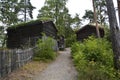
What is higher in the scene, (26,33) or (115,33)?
(26,33)

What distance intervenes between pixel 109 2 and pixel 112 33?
182 cm

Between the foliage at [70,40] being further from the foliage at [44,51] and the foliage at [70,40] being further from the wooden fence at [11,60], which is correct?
the wooden fence at [11,60]

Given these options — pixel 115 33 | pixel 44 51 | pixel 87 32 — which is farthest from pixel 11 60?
pixel 87 32

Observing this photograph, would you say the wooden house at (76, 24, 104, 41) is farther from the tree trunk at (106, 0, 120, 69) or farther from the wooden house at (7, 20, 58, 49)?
the tree trunk at (106, 0, 120, 69)

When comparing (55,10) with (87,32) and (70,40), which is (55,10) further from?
(87,32)

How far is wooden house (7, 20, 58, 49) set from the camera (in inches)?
1230

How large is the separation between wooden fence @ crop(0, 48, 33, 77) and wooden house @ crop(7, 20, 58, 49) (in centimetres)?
1020

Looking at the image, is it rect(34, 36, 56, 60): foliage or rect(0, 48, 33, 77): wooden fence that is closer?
rect(0, 48, 33, 77): wooden fence

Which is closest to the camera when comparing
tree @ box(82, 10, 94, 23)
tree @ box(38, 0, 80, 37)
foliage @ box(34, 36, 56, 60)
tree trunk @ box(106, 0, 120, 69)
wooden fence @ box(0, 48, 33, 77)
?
wooden fence @ box(0, 48, 33, 77)

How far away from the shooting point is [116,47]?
47.5 feet

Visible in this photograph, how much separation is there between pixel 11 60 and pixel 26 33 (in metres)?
16.4

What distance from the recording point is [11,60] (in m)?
16.0

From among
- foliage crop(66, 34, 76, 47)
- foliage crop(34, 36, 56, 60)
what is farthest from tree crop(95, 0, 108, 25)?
foliage crop(34, 36, 56, 60)

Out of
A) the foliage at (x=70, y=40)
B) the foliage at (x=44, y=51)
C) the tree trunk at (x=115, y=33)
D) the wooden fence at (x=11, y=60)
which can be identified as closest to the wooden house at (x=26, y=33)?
the foliage at (x=44, y=51)
